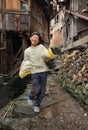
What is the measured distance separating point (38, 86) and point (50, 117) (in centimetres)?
73

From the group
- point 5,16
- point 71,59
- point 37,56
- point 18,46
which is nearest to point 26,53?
point 37,56

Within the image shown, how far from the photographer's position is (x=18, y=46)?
64.0 feet

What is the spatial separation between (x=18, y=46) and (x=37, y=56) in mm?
13505

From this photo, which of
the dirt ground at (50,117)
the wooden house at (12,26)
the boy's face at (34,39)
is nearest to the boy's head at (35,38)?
the boy's face at (34,39)

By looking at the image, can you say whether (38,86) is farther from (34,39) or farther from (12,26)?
(12,26)

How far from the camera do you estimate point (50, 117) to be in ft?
19.9

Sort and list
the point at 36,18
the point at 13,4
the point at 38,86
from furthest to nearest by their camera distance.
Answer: the point at 36,18 → the point at 13,4 → the point at 38,86

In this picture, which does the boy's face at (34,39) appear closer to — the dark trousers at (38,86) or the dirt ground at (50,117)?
the dark trousers at (38,86)

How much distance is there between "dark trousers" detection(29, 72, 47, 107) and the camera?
243 inches

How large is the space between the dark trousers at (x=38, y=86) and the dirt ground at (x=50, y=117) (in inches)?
14.8

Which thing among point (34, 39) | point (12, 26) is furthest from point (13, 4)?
point (34, 39)

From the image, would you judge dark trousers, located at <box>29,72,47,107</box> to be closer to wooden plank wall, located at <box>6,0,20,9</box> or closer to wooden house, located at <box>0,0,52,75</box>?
wooden house, located at <box>0,0,52,75</box>

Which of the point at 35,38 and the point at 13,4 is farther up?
the point at 35,38

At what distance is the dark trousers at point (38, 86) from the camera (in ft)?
20.3
